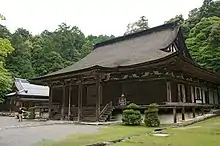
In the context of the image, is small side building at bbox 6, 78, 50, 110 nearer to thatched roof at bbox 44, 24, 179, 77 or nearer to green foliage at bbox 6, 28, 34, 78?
green foliage at bbox 6, 28, 34, 78

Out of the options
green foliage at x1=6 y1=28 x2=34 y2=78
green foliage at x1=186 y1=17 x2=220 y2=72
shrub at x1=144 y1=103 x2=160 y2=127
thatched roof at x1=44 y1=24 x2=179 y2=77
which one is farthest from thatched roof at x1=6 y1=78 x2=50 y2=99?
shrub at x1=144 y1=103 x2=160 y2=127

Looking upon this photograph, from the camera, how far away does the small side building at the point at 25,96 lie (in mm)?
34537

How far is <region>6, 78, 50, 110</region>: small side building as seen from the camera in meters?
34.5

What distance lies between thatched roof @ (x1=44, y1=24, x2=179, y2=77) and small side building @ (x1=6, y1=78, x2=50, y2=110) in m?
14.3

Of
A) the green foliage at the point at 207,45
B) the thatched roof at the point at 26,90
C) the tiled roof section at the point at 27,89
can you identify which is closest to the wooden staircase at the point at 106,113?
the green foliage at the point at 207,45

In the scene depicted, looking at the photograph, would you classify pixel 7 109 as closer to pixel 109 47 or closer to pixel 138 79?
pixel 109 47

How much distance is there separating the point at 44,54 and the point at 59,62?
13.1 ft

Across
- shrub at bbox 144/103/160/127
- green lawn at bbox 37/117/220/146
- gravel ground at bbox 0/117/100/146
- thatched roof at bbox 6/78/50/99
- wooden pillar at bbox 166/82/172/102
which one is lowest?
gravel ground at bbox 0/117/100/146

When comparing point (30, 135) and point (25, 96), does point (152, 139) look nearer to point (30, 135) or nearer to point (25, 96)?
point (30, 135)

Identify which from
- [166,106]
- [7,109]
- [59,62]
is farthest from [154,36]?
[59,62]

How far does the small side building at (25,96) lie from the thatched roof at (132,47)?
564 inches

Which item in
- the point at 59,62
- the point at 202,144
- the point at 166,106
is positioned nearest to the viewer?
the point at 202,144

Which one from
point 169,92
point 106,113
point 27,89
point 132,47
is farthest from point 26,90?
point 169,92

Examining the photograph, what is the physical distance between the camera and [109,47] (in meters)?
25.5
